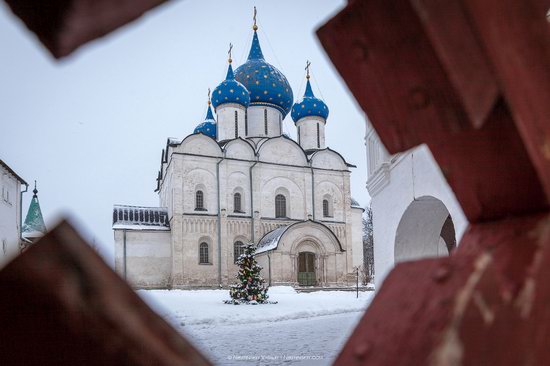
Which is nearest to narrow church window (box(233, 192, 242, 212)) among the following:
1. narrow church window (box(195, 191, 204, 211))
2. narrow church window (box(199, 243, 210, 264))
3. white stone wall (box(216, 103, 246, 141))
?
narrow church window (box(195, 191, 204, 211))

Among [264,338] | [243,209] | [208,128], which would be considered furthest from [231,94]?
[264,338]

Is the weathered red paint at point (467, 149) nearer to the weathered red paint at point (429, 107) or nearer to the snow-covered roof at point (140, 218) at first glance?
the weathered red paint at point (429, 107)

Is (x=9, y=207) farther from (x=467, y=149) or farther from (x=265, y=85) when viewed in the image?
(x=467, y=149)

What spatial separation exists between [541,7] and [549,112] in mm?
108

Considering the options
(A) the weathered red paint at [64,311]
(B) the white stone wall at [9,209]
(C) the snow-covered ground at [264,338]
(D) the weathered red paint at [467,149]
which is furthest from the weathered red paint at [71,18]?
(B) the white stone wall at [9,209]

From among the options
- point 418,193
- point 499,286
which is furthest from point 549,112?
point 418,193

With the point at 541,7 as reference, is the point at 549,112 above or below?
below

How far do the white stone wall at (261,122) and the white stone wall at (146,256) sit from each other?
321 inches

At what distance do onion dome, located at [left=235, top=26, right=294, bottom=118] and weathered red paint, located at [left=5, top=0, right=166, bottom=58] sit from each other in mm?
30335

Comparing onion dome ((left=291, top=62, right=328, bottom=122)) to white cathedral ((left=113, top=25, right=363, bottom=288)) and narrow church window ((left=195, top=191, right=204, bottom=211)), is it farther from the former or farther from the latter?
narrow church window ((left=195, top=191, right=204, bottom=211))

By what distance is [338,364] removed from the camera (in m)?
0.44

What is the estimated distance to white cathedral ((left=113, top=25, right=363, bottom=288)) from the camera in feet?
84.9

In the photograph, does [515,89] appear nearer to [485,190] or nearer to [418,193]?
[485,190]

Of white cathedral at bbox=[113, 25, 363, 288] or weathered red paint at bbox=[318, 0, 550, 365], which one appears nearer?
weathered red paint at bbox=[318, 0, 550, 365]
